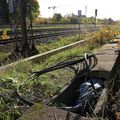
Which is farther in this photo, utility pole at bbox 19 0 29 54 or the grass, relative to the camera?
utility pole at bbox 19 0 29 54

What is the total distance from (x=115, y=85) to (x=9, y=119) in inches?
91.4

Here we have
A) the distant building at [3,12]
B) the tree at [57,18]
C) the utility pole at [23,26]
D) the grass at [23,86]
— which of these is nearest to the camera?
the grass at [23,86]

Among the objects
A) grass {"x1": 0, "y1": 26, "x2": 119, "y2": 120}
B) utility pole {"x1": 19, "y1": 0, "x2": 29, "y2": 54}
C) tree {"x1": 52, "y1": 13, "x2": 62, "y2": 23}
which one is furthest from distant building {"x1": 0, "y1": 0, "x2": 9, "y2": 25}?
grass {"x1": 0, "y1": 26, "x2": 119, "y2": 120}

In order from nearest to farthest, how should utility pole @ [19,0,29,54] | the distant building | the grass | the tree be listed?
1. the grass
2. utility pole @ [19,0,29,54]
3. the distant building
4. the tree

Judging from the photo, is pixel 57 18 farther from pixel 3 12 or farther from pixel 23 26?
pixel 23 26

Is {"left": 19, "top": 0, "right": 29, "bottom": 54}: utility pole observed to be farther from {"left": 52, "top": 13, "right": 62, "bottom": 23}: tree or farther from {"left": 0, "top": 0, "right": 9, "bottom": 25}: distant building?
{"left": 52, "top": 13, "right": 62, "bottom": 23}: tree

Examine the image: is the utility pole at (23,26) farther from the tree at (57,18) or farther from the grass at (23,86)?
the tree at (57,18)

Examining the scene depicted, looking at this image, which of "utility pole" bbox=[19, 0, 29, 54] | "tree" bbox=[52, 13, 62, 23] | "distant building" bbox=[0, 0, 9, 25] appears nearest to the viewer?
"utility pole" bbox=[19, 0, 29, 54]

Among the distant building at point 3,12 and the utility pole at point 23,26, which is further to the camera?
the distant building at point 3,12

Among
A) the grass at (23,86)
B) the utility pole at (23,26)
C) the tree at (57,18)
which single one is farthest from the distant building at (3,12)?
the grass at (23,86)

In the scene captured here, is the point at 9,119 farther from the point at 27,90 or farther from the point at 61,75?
the point at 61,75

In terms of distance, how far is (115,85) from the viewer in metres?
5.45

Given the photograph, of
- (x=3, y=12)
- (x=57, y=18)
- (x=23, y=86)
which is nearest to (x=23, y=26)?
(x=23, y=86)

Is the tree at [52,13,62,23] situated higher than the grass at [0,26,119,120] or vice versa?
the grass at [0,26,119,120]
